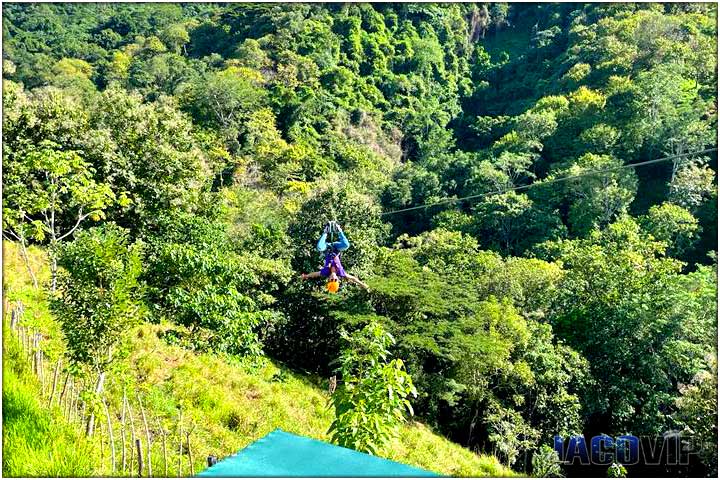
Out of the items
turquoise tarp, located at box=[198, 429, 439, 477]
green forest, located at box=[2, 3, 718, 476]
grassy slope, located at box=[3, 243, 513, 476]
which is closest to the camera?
turquoise tarp, located at box=[198, 429, 439, 477]

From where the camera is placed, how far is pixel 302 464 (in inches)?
103

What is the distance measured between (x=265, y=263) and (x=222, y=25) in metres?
38.5

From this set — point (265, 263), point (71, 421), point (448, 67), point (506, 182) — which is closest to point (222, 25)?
point (448, 67)

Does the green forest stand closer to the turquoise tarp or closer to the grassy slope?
the grassy slope

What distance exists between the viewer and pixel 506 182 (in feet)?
96.9

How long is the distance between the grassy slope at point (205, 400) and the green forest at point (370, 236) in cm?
6

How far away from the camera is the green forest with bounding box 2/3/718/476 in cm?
571

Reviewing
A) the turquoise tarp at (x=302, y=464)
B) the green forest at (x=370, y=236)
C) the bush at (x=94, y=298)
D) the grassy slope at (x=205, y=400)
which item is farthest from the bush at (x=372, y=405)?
the bush at (x=94, y=298)

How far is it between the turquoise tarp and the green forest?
0.95 m

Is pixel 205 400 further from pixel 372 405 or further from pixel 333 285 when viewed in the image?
pixel 372 405

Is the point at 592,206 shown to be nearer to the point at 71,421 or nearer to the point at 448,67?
the point at 71,421

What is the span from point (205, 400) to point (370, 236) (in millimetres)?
9274

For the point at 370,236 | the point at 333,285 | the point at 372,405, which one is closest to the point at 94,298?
the point at 372,405

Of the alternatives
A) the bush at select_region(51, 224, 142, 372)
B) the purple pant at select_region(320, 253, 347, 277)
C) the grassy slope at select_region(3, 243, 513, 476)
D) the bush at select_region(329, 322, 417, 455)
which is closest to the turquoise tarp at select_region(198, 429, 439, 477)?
the bush at select_region(329, 322, 417, 455)
